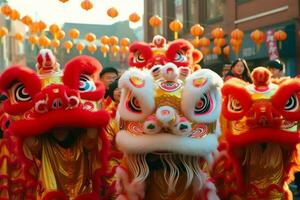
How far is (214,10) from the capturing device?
17.5m

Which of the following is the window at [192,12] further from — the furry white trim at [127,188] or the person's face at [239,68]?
the furry white trim at [127,188]

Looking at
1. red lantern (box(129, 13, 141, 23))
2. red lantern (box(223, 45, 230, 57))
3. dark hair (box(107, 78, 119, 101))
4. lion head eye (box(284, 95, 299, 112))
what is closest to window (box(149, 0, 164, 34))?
red lantern (box(223, 45, 230, 57))

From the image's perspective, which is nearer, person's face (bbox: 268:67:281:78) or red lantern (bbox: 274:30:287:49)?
person's face (bbox: 268:67:281:78)

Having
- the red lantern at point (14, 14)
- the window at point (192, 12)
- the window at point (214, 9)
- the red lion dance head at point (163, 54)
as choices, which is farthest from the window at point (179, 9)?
the red lion dance head at point (163, 54)

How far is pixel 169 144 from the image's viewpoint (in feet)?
10.2

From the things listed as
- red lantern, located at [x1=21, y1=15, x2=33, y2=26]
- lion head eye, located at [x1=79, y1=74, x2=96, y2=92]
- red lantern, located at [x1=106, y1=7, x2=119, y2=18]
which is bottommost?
lion head eye, located at [x1=79, y1=74, x2=96, y2=92]

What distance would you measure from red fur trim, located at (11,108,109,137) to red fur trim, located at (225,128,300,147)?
0.96 meters

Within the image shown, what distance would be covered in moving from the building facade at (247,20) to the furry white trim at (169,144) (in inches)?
386

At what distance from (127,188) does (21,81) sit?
3.38ft

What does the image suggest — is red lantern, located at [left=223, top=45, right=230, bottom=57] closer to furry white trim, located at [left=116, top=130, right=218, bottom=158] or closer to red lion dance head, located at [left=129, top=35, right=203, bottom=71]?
red lion dance head, located at [left=129, top=35, right=203, bottom=71]

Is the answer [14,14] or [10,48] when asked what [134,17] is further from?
[10,48]

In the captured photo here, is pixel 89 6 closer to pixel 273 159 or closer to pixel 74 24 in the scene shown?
pixel 273 159

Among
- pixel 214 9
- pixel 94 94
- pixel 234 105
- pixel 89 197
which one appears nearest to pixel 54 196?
pixel 89 197

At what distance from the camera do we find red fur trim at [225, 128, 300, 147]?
11.0 feet
